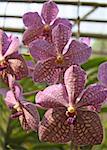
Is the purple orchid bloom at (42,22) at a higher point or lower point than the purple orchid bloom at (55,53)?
higher

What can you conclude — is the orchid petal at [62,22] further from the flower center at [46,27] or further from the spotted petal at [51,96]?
the spotted petal at [51,96]

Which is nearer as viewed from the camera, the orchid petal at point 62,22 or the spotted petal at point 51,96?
the spotted petal at point 51,96

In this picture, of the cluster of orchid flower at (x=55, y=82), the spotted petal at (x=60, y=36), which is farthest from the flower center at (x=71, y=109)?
the spotted petal at (x=60, y=36)

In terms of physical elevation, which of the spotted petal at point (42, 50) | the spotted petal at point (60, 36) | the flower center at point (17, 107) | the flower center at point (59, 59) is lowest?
the flower center at point (17, 107)

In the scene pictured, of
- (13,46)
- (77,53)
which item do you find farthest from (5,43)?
(77,53)

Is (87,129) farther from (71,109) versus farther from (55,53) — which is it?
(55,53)

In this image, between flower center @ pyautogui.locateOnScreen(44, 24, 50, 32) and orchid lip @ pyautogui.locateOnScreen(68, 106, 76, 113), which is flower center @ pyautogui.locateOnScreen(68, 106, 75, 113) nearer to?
orchid lip @ pyautogui.locateOnScreen(68, 106, 76, 113)
